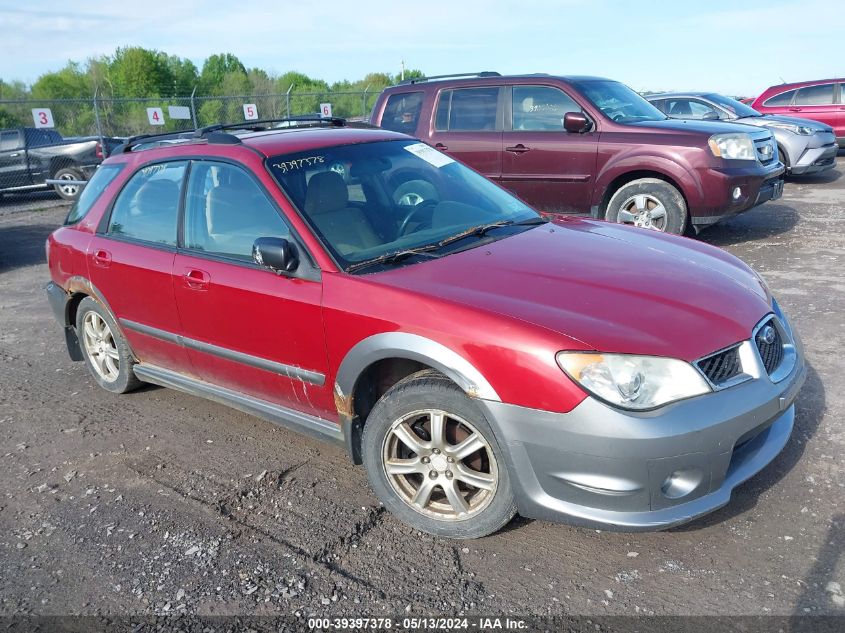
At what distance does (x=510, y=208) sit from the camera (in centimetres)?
417

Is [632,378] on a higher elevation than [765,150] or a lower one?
lower

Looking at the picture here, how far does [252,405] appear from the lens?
381cm

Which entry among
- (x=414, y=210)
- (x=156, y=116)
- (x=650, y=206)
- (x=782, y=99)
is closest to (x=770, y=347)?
(x=414, y=210)

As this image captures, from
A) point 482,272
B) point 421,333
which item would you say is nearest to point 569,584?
point 421,333

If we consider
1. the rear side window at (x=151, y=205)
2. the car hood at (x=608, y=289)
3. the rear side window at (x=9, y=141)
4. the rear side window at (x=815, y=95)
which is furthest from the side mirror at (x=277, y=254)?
the rear side window at (x=815, y=95)

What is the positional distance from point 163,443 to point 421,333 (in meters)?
2.09

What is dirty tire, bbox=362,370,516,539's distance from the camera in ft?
9.30

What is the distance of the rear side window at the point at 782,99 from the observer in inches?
601

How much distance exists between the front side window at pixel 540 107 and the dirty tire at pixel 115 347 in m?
5.21

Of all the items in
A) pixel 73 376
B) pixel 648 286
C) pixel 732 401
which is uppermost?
pixel 648 286

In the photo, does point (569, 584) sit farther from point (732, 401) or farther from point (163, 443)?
point (163, 443)

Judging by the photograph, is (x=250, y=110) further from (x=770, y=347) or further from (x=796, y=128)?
(x=770, y=347)

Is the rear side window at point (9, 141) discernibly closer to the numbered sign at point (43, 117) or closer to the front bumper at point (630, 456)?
the numbered sign at point (43, 117)

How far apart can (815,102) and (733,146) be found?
9.54 meters
